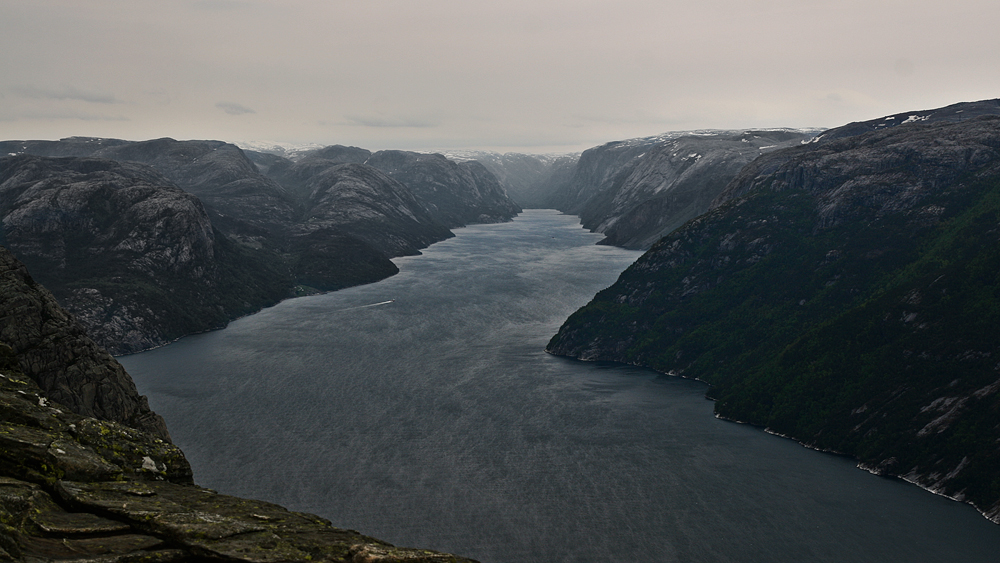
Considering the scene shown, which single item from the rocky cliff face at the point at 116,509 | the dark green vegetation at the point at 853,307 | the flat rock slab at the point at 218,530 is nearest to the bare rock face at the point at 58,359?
the rocky cliff face at the point at 116,509

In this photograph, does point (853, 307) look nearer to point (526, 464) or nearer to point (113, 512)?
point (526, 464)

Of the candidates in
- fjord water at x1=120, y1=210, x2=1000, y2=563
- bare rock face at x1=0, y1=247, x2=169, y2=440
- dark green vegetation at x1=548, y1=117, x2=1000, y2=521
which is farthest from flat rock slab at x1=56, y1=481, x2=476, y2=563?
dark green vegetation at x1=548, y1=117, x2=1000, y2=521

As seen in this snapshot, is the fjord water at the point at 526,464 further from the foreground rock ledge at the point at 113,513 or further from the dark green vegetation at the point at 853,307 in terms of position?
the foreground rock ledge at the point at 113,513

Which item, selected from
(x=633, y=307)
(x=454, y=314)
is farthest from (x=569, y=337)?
(x=454, y=314)

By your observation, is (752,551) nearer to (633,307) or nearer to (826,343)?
(826,343)

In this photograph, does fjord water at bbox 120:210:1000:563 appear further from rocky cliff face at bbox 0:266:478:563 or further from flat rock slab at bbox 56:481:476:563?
flat rock slab at bbox 56:481:476:563

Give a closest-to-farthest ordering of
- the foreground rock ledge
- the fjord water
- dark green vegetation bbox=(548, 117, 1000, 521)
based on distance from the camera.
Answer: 1. the foreground rock ledge
2. the fjord water
3. dark green vegetation bbox=(548, 117, 1000, 521)
